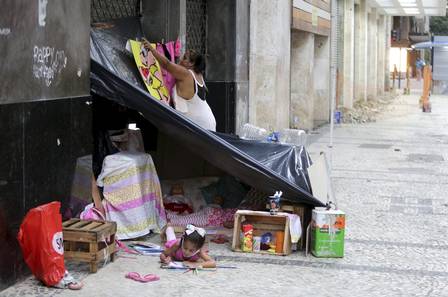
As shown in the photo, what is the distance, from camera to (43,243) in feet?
17.4

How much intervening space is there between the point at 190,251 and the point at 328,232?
1.21 meters

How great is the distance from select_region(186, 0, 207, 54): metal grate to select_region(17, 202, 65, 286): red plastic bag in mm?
5782

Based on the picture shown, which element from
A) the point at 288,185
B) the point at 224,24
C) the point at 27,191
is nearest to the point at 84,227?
the point at 27,191

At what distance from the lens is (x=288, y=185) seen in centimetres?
673

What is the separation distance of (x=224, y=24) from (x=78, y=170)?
5.54m

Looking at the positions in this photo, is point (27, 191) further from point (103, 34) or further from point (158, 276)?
point (103, 34)

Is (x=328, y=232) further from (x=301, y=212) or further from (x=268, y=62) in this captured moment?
(x=268, y=62)

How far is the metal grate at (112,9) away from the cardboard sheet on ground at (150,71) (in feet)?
1.87

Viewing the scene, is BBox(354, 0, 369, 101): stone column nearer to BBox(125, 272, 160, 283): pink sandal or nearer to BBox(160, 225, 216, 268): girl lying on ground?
BBox(160, 225, 216, 268): girl lying on ground

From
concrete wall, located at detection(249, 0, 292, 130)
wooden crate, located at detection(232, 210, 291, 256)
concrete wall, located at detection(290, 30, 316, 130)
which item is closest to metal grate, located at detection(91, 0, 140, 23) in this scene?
wooden crate, located at detection(232, 210, 291, 256)

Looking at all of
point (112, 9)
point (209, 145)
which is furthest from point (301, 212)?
point (112, 9)

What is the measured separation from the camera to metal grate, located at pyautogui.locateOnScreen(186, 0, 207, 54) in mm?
10984

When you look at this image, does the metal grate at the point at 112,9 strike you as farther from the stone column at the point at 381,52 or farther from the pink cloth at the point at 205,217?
the stone column at the point at 381,52

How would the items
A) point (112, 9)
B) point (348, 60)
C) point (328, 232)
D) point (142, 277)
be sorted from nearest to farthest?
point (142, 277), point (328, 232), point (112, 9), point (348, 60)
